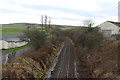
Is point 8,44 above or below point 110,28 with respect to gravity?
below

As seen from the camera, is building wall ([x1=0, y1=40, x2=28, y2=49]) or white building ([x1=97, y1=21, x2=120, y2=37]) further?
white building ([x1=97, y1=21, x2=120, y2=37])

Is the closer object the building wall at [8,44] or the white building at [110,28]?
the building wall at [8,44]

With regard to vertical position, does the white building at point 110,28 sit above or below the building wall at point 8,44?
above

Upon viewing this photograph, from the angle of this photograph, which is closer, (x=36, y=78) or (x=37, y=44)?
(x=36, y=78)

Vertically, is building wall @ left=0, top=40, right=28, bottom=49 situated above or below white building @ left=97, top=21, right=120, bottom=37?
below

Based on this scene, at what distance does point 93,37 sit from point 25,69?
1510 cm

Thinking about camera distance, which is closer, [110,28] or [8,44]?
[8,44]

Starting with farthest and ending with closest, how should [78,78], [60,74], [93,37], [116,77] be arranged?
[93,37]
[60,74]
[78,78]
[116,77]

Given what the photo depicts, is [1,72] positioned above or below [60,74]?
above

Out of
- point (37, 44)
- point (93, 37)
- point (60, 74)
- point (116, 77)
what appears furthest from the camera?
point (93, 37)

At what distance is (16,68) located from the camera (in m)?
10.9

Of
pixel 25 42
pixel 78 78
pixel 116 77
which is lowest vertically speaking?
pixel 78 78

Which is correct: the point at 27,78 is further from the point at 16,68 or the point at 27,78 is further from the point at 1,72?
the point at 1,72

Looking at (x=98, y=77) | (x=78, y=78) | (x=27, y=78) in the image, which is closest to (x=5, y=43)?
(x=27, y=78)
